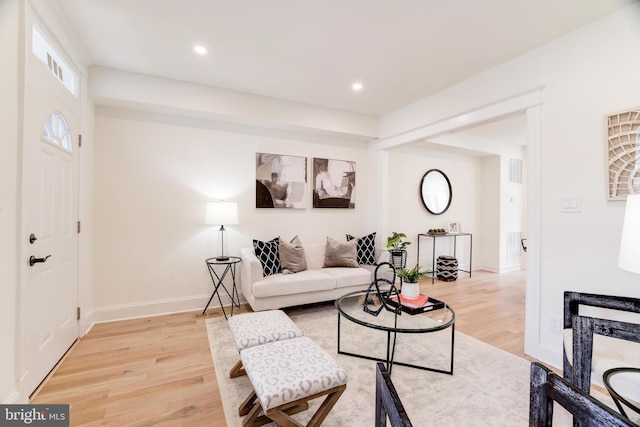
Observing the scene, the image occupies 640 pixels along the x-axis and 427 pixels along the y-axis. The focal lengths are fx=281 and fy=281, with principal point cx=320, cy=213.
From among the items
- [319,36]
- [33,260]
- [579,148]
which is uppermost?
[319,36]

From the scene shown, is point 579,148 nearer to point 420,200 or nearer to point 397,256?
point 397,256

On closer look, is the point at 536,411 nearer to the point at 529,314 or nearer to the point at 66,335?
the point at 529,314

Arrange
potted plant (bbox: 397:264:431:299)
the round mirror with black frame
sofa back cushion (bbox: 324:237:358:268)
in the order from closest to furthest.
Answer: potted plant (bbox: 397:264:431:299) < sofa back cushion (bbox: 324:237:358:268) < the round mirror with black frame

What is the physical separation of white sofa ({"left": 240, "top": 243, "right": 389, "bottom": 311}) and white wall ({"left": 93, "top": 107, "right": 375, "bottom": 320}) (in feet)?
2.08

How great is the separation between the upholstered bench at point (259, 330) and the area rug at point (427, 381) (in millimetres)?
413

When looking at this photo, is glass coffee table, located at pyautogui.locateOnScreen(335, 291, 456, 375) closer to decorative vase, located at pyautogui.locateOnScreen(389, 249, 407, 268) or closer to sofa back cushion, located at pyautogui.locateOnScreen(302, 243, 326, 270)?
sofa back cushion, located at pyautogui.locateOnScreen(302, 243, 326, 270)

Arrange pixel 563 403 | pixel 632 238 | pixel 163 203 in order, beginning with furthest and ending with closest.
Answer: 1. pixel 163 203
2. pixel 632 238
3. pixel 563 403

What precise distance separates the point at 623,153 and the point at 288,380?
276 cm

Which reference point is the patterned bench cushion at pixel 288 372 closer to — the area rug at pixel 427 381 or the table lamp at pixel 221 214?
the area rug at pixel 427 381

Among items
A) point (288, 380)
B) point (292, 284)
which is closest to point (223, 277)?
point (292, 284)

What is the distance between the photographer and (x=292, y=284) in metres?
3.31

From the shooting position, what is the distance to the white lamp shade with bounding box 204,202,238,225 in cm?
335

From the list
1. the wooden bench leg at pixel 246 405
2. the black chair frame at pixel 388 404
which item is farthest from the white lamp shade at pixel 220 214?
the black chair frame at pixel 388 404

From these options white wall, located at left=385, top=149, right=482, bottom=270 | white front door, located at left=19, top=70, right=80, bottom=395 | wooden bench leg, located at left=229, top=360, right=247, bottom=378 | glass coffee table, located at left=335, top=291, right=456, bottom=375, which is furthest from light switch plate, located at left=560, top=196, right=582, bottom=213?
white front door, located at left=19, top=70, right=80, bottom=395
